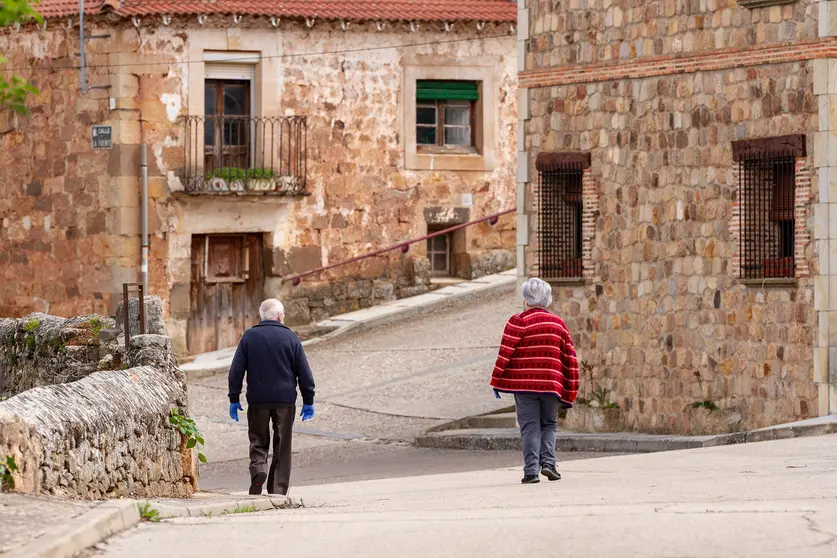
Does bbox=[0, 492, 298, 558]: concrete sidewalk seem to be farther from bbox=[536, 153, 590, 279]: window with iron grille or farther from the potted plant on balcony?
the potted plant on balcony

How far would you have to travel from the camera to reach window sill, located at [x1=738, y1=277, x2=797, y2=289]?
16938mm

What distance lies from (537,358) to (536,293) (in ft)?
1.56

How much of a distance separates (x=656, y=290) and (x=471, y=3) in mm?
12252

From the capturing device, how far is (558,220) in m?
19.7

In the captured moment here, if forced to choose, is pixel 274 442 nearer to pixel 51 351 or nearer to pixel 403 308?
pixel 51 351

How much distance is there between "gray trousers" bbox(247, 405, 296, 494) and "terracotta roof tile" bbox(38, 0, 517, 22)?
1516 centimetres

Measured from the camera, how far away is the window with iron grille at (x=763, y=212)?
56.4 feet

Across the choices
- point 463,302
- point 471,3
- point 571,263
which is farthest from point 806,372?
point 471,3

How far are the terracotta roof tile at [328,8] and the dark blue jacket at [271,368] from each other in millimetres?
15003

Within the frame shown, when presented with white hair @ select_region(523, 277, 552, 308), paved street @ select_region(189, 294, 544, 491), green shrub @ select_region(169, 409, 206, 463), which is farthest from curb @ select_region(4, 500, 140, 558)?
paved street @ select_region(189, 294, 544, 491)

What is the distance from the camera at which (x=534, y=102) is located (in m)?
19.6

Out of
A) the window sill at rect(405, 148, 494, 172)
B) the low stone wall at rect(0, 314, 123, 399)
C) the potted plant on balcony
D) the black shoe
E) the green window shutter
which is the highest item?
the green window shutter

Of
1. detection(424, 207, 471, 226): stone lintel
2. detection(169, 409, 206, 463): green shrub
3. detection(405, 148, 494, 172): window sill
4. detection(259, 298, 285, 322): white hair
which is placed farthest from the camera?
detection(424, 207, 471, 226): stone lintel

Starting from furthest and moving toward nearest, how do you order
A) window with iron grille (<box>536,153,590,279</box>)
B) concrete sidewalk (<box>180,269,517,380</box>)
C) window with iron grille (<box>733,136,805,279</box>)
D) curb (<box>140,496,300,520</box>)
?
concrete sidewalk (<box>180,269,517,380</box>)
window with iron grille (<box>536,153,590,279</box>)
window with iron grille (<box>733,136,805,279</box>)
curb (<box>140,496,300,520</box>)
